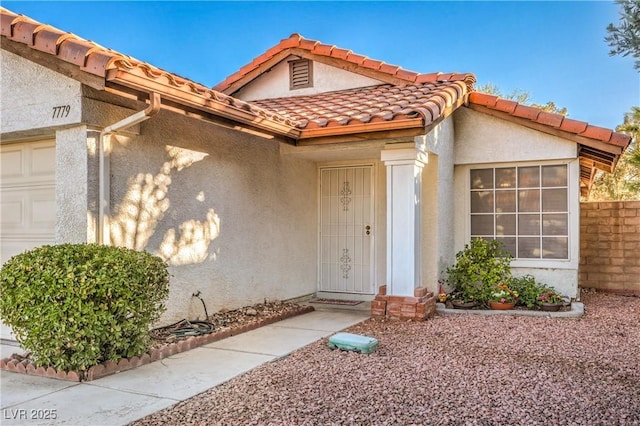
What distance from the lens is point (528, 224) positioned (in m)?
10.8

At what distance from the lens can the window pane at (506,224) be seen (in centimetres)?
1092

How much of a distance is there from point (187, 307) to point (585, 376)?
563 cm

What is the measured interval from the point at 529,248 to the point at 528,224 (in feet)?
1.72

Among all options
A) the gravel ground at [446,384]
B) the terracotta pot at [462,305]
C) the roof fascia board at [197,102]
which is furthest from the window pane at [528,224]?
the roof fascia board at [197,102]

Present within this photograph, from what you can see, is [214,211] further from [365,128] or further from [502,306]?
[502,306]

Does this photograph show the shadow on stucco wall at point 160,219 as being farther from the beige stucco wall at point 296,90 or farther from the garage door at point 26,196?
the beige stucco wall at point 296,90

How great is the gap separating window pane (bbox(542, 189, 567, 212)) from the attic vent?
19.7ft

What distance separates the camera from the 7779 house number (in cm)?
444

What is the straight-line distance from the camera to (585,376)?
18.1 ft

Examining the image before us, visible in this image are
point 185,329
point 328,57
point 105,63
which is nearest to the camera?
point 105,63

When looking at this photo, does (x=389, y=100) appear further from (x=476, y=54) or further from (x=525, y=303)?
(x=476, y=54)

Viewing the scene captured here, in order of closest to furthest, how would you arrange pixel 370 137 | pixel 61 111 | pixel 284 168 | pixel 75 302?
pixel 75 302, pixel 61 111, pixel 370 137, pixel 284 168

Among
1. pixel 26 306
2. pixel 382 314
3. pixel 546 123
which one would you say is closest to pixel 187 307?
pixel 26 306

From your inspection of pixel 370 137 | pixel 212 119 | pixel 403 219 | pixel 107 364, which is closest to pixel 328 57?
pixel 370 137
